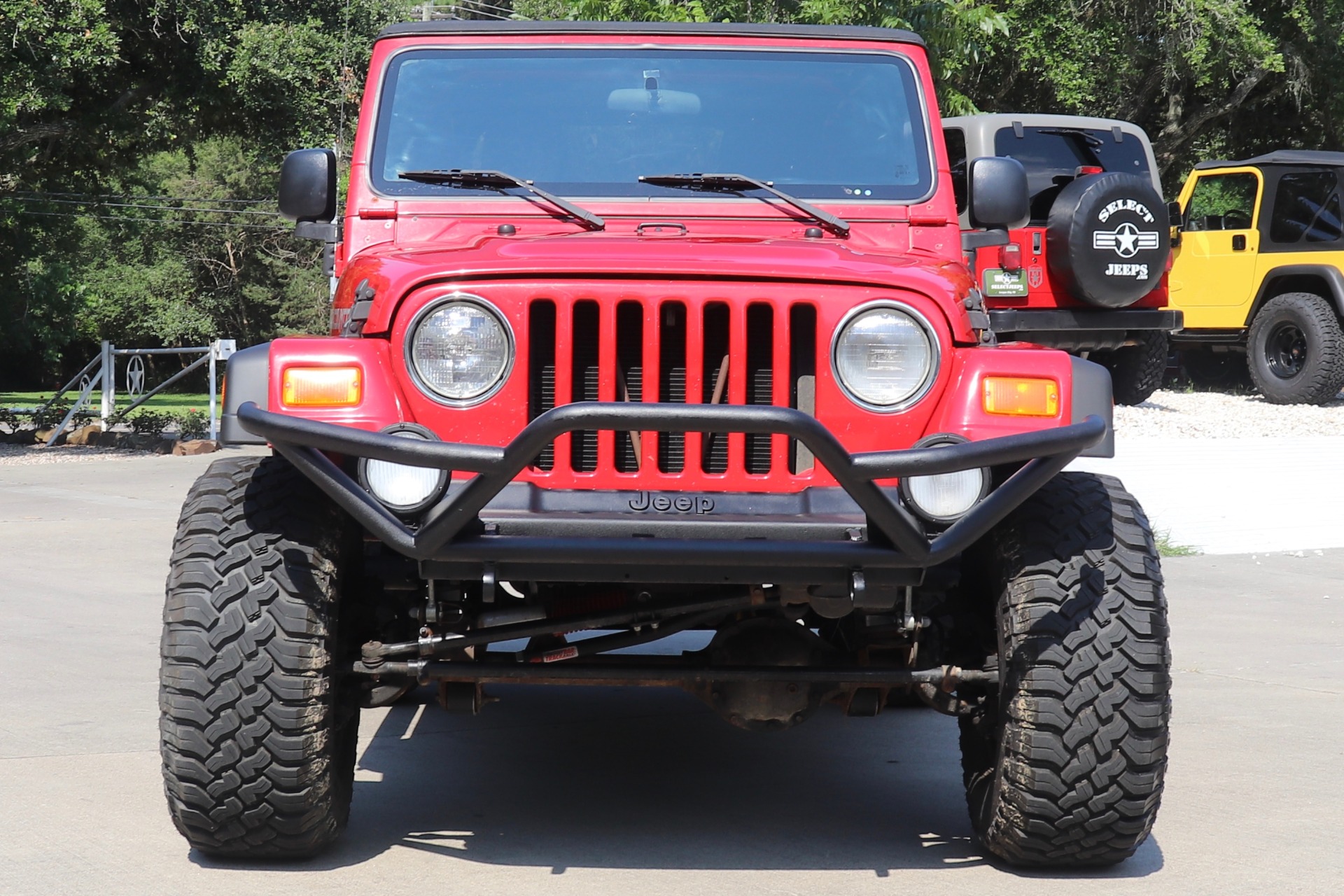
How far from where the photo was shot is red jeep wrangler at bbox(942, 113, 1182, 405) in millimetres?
11773

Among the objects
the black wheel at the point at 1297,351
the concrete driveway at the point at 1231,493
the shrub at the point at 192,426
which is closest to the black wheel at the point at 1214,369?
the black wheel at the point at 1297,351

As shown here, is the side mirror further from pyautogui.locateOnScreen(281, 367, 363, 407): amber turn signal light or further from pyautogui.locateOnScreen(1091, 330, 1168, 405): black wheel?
pyautogui.locateOnScreen(1091, 330, 1168, 405): black wheel

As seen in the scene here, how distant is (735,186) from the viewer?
438 cm

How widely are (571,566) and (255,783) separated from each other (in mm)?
895

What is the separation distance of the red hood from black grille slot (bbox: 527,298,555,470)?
0.35 ft

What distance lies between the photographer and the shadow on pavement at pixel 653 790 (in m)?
3.85

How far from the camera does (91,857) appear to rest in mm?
3701

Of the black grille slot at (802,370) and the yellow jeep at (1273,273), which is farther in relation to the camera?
the yellow jeep at (1273,273)

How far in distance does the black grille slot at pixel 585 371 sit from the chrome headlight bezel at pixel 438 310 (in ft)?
0.50

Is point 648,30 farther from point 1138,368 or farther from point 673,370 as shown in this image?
point 1138,368

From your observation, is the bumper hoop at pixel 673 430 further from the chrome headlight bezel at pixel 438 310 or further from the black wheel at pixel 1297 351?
the black wheel at pixel 1297 351

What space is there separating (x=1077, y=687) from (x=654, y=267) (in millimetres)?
1355

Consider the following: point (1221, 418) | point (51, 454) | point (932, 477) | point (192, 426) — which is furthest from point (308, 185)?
point (192, 426)

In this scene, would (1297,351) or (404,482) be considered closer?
(404,482)
